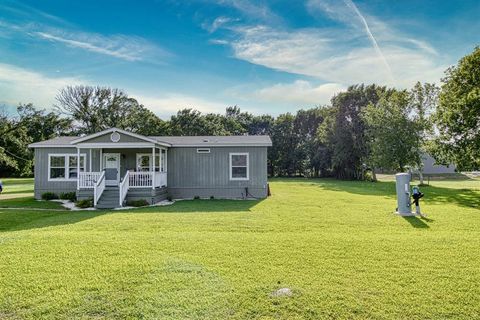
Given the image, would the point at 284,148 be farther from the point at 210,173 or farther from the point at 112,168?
the point at 112,168

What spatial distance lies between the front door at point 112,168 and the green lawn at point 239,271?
24.9 ft

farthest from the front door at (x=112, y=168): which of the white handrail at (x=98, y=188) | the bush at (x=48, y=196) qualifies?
the bush at (x=48, y=196)

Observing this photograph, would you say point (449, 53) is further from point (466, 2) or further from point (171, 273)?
point (171, 273)

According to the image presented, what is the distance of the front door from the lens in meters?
16.3

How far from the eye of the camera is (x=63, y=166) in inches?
674

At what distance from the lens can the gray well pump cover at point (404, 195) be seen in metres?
10.5

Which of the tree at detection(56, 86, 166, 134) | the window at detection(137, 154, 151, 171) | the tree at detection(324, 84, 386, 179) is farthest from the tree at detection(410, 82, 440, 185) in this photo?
the tree at detection(56, 86, 166, 134)

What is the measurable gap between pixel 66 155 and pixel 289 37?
1350 centimetres

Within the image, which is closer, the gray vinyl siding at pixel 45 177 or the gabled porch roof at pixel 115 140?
the gabled porch roof at pixel 115 140

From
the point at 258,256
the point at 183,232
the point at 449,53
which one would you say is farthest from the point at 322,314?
the point at 449,53

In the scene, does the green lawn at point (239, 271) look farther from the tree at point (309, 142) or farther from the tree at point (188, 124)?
the tree at point (309, 142)

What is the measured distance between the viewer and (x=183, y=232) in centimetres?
771

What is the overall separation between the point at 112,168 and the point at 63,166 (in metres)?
3.06

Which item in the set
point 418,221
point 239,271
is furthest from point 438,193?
point 239,271
